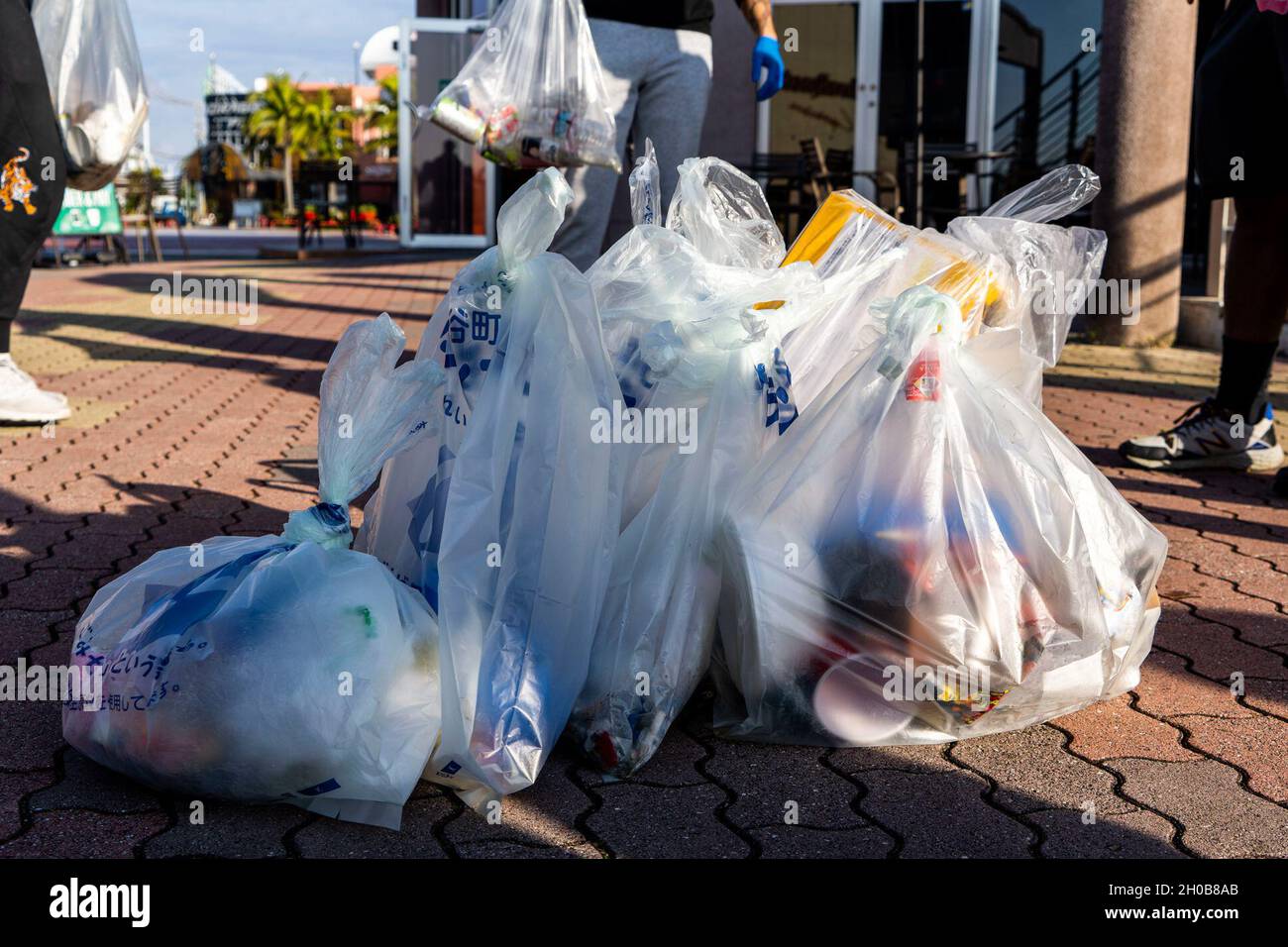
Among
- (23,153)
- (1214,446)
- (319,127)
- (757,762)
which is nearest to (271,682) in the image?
(757,762)

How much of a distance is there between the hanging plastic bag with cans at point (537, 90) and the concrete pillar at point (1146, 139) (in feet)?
12.4

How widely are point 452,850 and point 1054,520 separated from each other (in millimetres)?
966

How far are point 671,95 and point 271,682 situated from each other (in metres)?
2.60

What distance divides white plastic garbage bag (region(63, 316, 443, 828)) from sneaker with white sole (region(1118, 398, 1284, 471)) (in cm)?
272

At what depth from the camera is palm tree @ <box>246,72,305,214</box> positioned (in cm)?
5859

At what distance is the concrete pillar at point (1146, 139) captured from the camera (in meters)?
6.38

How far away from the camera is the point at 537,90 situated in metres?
3.58

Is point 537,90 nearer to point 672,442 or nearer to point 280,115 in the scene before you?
point 672,442

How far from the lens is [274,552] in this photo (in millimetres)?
1807

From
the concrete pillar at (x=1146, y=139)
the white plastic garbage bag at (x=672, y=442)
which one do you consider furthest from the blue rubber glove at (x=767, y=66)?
the concrete pillar at (x=1146, y=139)
